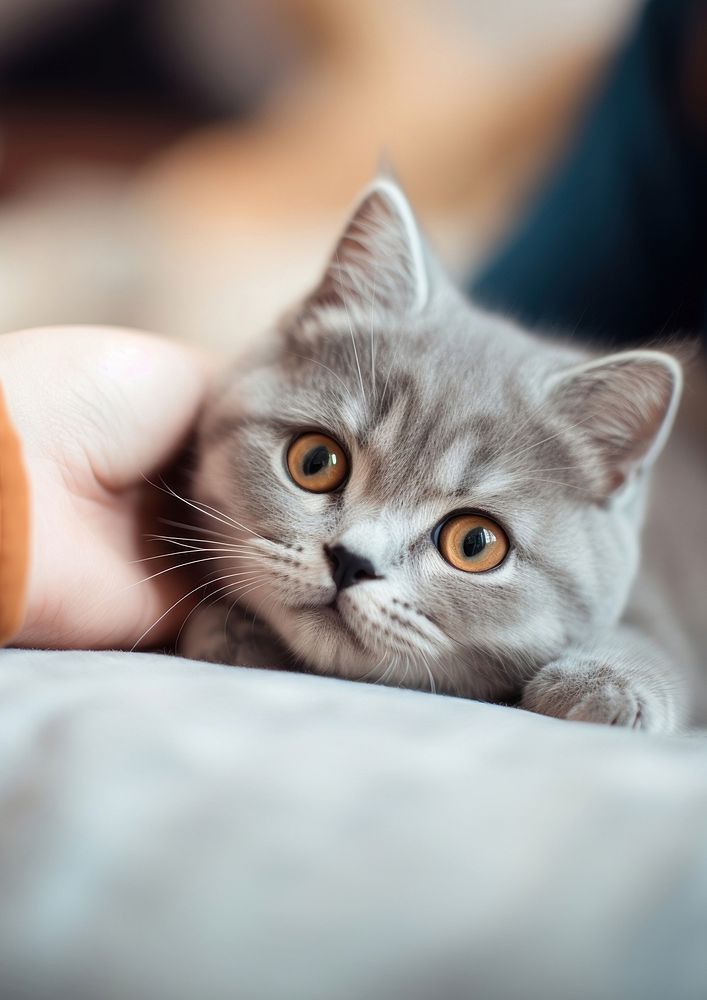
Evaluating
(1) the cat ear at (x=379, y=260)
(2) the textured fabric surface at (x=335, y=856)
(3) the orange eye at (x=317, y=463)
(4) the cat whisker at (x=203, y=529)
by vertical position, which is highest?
(1) the cat ear at (x=379, y=260)

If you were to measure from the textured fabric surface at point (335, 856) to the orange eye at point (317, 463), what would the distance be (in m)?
0.37

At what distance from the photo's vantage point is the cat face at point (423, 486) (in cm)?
95

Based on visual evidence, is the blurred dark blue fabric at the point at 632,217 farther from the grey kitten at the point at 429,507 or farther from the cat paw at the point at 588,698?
the cat paw at the point at 588,698

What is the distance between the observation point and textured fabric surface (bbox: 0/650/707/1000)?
50 centimetres

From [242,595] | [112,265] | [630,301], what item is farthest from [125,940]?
[112,265]

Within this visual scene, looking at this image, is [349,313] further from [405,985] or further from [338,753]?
[405,985]

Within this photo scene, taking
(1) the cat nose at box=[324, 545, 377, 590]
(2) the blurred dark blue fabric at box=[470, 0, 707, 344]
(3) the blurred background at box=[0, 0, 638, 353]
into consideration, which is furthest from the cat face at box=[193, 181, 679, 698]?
(3) the blurred background at box=[0, 0, 638, 353]

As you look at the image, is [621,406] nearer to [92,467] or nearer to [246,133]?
[92,467]

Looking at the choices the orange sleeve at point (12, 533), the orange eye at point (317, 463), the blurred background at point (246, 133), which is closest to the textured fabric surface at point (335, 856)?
the orange sleeve at point (12, 533)

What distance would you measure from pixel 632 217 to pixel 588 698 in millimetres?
1421

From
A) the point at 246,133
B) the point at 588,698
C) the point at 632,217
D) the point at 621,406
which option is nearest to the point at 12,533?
the point at 588,698

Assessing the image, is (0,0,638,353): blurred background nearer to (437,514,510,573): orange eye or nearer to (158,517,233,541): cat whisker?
(158,517,233,541): cat whisker

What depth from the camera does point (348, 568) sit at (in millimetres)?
916

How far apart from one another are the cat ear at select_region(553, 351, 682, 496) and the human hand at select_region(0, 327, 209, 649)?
531 millimetres
